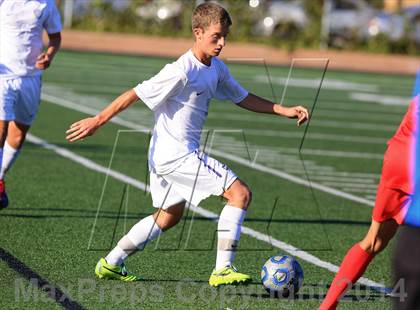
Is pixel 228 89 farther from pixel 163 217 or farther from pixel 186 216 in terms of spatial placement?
pixel 186 216

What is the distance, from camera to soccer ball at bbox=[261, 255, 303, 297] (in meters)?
6.85

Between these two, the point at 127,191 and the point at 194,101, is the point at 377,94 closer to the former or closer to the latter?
the point at 127,191

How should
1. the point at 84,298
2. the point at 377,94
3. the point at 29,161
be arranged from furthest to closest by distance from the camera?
the point at 377,94 < the point at 29,161 < the point at 84,298

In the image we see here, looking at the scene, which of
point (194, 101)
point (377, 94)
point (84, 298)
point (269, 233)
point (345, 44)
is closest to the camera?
point (84, 298)

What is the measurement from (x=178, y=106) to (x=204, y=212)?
3.24 m

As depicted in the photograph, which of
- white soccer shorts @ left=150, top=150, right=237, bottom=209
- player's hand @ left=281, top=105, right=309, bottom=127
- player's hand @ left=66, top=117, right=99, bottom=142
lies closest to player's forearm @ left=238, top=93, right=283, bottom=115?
player's hand @ left=281, top=105, right=309, bottom=127

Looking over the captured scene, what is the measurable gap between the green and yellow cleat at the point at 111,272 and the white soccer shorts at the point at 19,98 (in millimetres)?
2477

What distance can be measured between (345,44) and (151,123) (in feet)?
69.9

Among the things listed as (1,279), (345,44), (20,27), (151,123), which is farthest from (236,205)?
(345,44)

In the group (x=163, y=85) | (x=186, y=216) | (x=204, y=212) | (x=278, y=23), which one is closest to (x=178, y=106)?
(x=163, y=85)

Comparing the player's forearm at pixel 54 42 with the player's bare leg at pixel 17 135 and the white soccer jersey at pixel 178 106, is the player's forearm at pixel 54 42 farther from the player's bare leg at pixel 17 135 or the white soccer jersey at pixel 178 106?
the white soccer jersey at pixel 178 106

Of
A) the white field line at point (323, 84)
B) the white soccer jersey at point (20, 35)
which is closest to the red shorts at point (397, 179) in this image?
the white soccer jersey at point (20, 35)

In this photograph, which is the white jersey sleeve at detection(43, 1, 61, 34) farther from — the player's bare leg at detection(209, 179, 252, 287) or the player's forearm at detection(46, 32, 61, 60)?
the player's bare leg at detection(209, 179, 252, 287)

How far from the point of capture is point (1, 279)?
6883 mm
